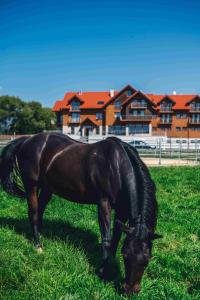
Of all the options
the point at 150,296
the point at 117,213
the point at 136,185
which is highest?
the point at 136,185

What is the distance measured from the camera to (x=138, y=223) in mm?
3707

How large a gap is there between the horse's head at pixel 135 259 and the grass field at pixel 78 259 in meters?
0.22

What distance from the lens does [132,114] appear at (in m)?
61.1

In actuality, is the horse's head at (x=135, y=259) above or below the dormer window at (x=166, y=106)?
below

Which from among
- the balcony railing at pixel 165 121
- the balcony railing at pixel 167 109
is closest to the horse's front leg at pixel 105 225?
the balcony railing at pixel 167 109

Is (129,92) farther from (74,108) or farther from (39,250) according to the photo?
(39,250)

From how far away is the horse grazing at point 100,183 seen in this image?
11.9 ft

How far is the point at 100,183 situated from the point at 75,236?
1542mm

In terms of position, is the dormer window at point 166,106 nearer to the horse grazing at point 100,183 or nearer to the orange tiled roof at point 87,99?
the orange tiled roof at point 87,99

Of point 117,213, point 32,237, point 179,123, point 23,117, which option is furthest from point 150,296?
point 23,117

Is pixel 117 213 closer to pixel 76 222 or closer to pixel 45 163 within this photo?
pixel 45 163

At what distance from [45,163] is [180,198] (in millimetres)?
4639

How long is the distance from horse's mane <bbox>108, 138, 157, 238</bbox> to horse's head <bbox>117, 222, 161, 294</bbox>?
3.3 inches

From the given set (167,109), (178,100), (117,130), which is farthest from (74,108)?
(178,100)
